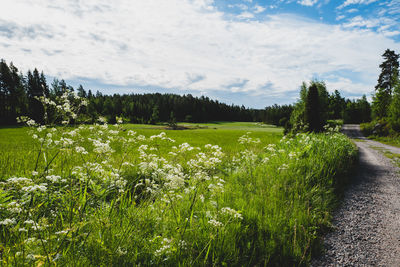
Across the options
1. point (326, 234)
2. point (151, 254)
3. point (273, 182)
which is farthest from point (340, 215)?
point (151, 254)

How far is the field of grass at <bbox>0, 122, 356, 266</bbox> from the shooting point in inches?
96.7

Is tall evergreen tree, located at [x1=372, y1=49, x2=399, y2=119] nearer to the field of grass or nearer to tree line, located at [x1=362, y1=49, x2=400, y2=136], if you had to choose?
tree line, located at [x1=362, y1=49, x2=400, y2=136]

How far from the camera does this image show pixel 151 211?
4.11 metres

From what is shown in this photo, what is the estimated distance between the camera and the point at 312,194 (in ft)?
19.3

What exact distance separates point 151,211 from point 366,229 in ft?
17.5

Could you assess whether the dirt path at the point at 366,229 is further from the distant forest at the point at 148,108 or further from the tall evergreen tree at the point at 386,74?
the tall evergreen tree at the point at 386,74

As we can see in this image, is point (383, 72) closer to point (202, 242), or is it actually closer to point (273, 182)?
point (273, 182)

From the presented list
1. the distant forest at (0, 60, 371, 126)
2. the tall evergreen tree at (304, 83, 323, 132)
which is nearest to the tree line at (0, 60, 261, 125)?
the distant forest at (0, 60, 371, 126)

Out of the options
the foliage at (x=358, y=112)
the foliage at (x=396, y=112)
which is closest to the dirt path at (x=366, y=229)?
the foliage at (x=396, y=112)

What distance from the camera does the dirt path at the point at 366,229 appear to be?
382 cm

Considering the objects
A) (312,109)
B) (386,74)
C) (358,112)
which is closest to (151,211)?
(312,109)

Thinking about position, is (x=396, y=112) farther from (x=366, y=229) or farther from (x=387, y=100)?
(x=366, y=229)

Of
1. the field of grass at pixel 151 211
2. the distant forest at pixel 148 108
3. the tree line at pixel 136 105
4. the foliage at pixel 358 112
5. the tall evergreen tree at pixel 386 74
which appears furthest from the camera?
the foliage at pixel 358 112

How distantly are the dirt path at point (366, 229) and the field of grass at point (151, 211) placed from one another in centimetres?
36
